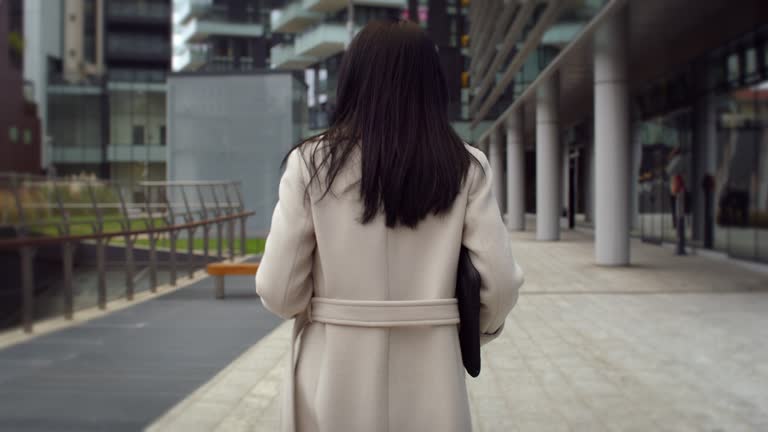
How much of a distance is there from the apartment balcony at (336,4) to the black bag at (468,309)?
50185mm

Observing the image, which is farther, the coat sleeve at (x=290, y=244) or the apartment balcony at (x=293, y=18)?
the apartment balcony at (x=293, y=18)

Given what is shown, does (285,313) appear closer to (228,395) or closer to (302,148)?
(302,148)

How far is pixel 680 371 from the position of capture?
217 inches

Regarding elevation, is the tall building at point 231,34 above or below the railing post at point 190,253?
above

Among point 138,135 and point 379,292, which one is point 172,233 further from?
point 138,135

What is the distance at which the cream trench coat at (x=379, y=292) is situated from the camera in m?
1.80

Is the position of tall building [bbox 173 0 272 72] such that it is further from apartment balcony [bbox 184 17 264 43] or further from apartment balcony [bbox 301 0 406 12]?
apartment balcony [bbox 301 0 406 12]

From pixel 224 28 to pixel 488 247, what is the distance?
64.3 meters

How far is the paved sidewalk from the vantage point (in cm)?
432

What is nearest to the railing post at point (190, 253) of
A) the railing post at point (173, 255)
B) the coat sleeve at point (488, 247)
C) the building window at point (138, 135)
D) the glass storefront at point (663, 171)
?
the railing post at point (173, 255)

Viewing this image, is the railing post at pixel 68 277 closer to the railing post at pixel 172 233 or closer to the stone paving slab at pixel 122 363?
the stone paving slab at pixel 122 363

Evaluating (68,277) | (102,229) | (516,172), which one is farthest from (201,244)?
(516,172)

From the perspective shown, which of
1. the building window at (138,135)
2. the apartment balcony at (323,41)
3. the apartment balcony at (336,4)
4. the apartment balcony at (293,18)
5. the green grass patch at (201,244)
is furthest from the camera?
the apartment balcony at (293,18)

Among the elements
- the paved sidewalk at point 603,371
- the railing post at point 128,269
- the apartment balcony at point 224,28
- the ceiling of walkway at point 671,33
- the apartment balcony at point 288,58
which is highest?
the apartment balcony at point 224,28
